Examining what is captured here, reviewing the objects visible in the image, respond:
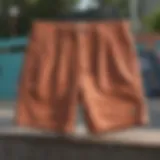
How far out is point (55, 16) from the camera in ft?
3.05

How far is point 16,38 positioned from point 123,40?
0.22 metres

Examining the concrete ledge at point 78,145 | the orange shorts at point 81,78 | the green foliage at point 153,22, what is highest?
the green foliage at point 153,22

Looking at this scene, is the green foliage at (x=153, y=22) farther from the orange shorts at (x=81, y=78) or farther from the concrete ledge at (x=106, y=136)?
the concrete ledge at (x=106, y=136)

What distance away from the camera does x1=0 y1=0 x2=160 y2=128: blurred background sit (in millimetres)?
896

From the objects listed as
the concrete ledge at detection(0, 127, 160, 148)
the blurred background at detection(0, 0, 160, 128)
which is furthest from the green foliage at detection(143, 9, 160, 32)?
the concrete ledge at detection(0, 127, 160, 148)

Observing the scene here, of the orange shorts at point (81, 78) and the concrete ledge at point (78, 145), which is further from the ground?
the orange shorts at point (81, 78)

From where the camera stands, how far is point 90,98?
80cm

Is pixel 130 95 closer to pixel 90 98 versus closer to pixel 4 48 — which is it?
pixel 90 98

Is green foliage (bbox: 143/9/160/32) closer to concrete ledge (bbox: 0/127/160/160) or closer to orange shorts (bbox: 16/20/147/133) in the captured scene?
orange shorts (bbox: 16/20/147/133)

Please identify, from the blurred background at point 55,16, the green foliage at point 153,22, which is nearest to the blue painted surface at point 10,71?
the blurred background at point 55,16

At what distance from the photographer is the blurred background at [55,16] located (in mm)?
896

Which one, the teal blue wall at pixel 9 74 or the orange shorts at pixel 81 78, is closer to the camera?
the orange shorts at pixel 81 78

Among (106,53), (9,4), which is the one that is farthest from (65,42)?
(9,4)

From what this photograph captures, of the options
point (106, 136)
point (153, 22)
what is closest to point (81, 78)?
point (106, 136)
